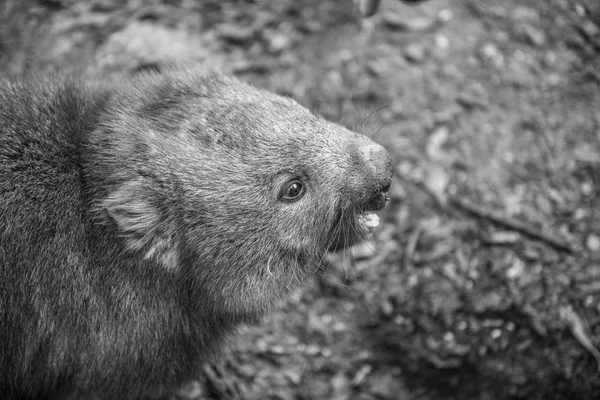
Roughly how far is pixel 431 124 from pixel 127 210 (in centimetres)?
371

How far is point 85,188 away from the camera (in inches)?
148

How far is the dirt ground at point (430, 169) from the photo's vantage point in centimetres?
529

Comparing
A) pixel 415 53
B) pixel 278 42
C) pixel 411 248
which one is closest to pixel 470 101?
pixel 415 53

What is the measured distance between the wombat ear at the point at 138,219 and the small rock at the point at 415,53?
388 cm

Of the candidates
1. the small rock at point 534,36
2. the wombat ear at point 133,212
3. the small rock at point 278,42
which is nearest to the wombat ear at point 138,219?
the wombat ear at point 133,212

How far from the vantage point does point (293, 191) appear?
3.94 m

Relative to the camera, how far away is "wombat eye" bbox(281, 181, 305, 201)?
391cm

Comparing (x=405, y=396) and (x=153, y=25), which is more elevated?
(x=153, y=25)

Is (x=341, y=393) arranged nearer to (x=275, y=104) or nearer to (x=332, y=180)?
(x=332, y=180)

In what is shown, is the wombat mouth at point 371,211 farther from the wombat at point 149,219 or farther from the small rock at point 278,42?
the small rock at point 278,42

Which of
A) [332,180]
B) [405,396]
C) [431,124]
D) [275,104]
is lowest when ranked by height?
[405,396]

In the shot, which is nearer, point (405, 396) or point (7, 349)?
point (7, 349)

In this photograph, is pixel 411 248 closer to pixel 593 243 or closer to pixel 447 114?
pixel 447 114

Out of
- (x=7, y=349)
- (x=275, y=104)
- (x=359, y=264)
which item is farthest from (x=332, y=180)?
(x=7, y=349)
